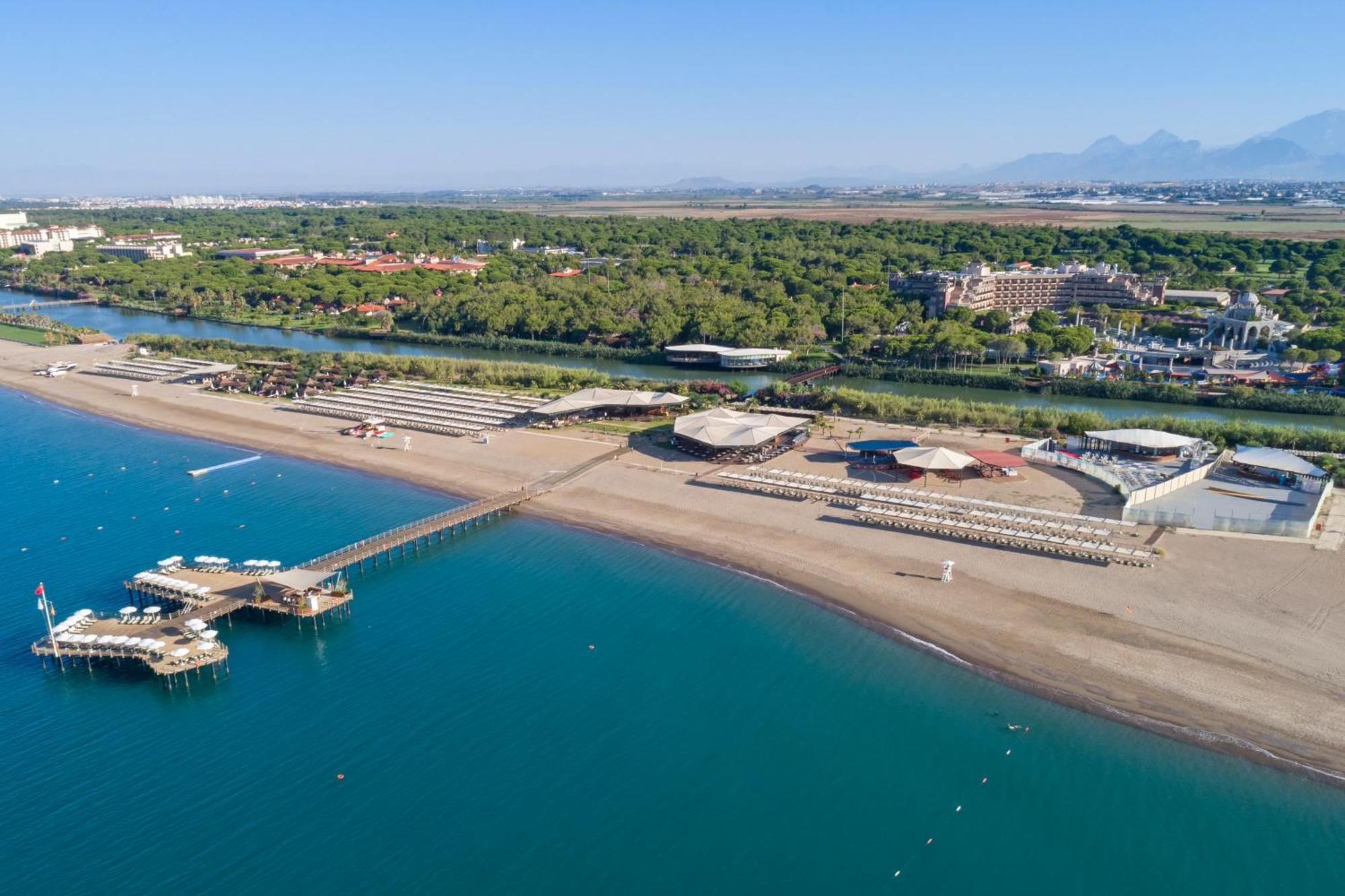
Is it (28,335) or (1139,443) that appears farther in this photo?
(28,335)

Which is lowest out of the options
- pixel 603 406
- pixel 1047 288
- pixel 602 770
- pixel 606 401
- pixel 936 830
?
pixel 936 830

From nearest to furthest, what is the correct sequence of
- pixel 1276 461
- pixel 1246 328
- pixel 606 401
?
pixel 1276 461 → pixel 606 401 → pixel 1246 328

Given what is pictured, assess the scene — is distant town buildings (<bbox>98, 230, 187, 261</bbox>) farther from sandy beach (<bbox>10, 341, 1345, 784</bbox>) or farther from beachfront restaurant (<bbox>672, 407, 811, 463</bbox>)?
beachfront restaurant (<bbox>672, 407, 811, 463</bbox>)

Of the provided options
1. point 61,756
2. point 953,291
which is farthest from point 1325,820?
point 953,291

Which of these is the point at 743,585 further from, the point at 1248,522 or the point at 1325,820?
the point at 1248,522

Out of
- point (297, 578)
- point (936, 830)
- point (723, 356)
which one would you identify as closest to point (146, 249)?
point (723, 356)

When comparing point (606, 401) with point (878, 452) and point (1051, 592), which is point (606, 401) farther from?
point (1051, 592)

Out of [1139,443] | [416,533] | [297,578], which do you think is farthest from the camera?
[1139,443]

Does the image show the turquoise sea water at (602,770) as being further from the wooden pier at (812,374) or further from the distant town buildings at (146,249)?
the distant town buildings at (146,249)
